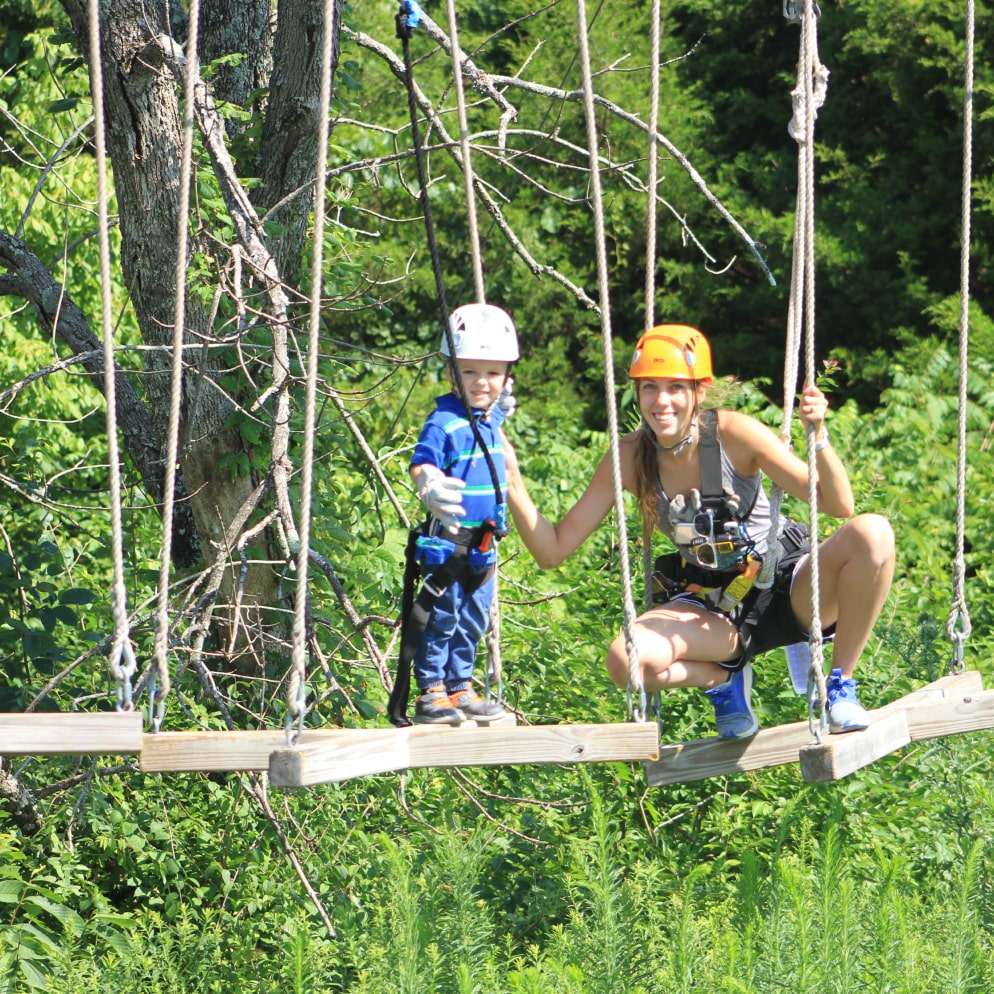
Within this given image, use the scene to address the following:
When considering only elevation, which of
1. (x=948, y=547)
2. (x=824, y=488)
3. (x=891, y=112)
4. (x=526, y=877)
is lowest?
(x=526, y=877)

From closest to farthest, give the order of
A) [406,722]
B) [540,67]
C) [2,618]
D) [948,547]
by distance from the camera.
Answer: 1. [406,722]
2. [2,618]
3. [948,547]
4. [540,67]

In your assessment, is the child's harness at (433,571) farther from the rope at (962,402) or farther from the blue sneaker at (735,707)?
the rope at (962,402)

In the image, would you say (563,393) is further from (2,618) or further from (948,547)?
(2,618)

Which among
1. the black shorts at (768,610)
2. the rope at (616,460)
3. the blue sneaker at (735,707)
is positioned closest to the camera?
the rope at (616,460)

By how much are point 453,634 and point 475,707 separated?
19 centimetres

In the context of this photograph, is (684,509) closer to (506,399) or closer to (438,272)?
(506,399)

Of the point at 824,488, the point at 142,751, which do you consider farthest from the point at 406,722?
the point at 824,488

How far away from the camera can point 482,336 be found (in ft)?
10.7

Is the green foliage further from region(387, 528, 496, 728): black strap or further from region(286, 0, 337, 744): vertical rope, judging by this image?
region(286, 0, 337, 744): vertical rope

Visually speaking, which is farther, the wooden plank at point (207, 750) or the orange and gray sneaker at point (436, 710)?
the orange and gray sneaker at point (436, 710)

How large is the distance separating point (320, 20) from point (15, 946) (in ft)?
9.81

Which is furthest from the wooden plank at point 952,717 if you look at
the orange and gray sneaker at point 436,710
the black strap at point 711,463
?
the orange and gray sneaker at point 436,710

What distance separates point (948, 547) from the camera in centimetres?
774

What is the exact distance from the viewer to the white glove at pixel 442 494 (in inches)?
124
